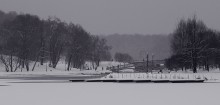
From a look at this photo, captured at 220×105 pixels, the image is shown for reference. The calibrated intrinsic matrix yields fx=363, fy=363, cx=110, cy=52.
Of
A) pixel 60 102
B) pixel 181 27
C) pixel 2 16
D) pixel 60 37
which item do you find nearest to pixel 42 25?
pixel 60 37

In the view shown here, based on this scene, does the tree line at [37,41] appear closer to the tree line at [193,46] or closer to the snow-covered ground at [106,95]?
the tree line at [193,46]

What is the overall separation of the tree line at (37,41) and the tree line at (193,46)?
32.8m

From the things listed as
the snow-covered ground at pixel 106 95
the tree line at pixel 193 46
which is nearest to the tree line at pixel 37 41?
the tree line at pixel 193 46

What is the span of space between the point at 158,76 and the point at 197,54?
3029 cm

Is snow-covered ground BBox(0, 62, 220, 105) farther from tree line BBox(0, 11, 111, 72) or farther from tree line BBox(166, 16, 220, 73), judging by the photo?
tree line BBox(0, 11, 111, 72)

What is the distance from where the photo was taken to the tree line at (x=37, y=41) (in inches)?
3922

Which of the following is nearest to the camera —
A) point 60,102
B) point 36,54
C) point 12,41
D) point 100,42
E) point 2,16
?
point 60,102

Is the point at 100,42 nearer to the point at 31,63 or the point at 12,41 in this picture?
the point at 31,63

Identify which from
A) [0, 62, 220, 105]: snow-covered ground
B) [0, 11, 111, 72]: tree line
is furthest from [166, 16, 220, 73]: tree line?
[0, 62, 220, 105]: snow-covered ground

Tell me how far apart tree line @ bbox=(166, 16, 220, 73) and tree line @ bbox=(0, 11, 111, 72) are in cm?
3284

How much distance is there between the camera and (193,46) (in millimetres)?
87312

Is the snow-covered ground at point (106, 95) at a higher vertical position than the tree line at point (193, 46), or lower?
lower

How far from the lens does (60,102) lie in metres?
24.5

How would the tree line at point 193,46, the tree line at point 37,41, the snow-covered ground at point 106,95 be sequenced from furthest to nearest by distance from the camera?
the tree line at point 37,41, the tree line at point 193,46, the snow-covered ground at point 106,95
